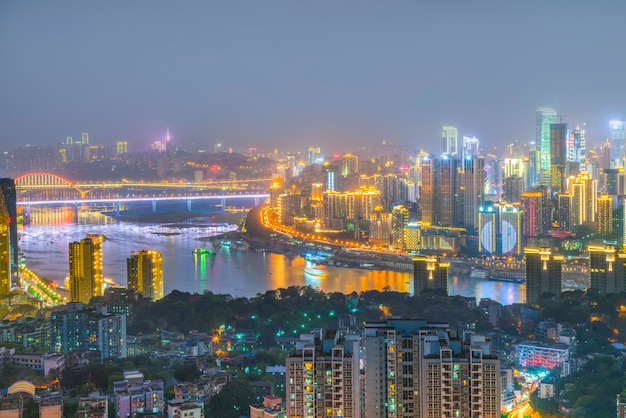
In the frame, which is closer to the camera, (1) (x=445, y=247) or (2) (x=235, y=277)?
(2) (x=235, y=277)

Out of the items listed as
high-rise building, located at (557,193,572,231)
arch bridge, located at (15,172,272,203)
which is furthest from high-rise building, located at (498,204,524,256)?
arch bridge, located at (15,172,272,203)

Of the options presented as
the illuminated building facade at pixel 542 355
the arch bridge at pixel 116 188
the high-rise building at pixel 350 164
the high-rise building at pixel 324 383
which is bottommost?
the illuminated building facade at pixel 542 355

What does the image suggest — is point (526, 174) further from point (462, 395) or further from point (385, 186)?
point (462, 395)

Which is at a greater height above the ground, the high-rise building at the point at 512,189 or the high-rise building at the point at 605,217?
the high-rise building at the point at 512,189

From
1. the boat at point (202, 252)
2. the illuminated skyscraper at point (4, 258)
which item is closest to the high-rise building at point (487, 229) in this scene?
the boat at point (202, 252)

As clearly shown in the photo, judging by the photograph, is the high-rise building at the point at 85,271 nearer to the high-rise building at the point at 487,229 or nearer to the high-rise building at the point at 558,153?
the high-rise building at the point at 487,229

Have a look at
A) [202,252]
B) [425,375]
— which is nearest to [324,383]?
[425,375]

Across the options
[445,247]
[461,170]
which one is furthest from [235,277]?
[461,170]
